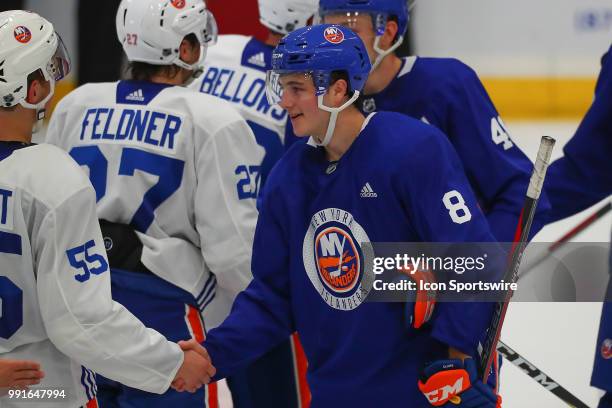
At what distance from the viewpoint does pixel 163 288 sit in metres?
2.72

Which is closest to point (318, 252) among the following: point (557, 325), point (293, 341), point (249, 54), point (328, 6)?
point (328, 6)

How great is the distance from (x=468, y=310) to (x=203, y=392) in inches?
33.9

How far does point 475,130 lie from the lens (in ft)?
8.82

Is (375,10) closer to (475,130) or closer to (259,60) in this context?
(475,130)

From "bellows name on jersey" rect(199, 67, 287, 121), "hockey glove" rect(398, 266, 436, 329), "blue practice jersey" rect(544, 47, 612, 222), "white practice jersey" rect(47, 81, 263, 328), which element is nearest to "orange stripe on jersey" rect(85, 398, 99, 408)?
"white practice jersey" rect(47, 81, 263, 328)

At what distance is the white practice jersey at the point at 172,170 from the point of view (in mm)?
2678

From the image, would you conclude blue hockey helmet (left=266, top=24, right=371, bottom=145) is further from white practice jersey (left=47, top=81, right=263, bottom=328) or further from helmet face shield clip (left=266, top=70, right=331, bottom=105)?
white practice jersey (left=47, top=81, right=263, bottom=328)

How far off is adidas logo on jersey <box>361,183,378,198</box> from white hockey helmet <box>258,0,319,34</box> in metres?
1.28

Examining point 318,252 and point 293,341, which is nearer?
point 318,252

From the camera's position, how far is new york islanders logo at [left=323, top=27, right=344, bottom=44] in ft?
7.46

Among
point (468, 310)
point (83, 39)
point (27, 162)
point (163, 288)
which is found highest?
point (27, 162)

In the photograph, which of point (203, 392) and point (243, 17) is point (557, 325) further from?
point (243, 17)

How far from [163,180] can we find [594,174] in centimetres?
114

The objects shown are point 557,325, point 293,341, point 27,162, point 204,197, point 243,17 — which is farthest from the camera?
point 243,17
